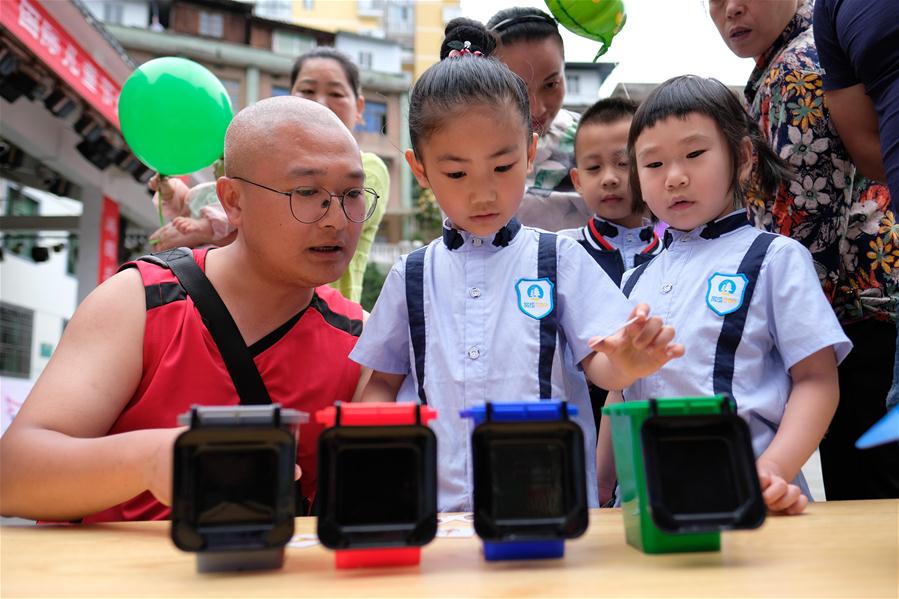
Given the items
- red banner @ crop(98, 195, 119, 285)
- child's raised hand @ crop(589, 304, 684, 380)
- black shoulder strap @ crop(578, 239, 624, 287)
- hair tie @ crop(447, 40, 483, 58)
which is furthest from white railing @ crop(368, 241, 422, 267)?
child's raised hand @ crop(589, 304, 684, 380)

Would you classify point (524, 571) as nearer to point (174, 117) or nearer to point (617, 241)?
point (617, 241)

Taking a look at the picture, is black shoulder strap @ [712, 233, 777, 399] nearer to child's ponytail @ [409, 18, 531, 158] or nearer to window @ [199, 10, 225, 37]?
child's ponytail @ [409, 18, 531, 158]

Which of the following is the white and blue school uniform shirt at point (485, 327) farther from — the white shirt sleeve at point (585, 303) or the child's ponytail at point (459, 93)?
the child's ponytail at point (459, 93)

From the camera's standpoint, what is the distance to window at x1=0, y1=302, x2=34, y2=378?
13.7 meters

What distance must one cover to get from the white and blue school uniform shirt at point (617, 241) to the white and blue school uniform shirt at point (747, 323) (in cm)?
62

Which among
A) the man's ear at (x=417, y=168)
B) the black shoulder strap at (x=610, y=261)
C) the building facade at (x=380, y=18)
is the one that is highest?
the building facade at (x=380, y=18)

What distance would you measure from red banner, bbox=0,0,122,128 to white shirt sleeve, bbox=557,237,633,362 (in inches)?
204

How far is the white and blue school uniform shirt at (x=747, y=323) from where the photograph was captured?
1.55 metres

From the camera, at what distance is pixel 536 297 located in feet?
5.47

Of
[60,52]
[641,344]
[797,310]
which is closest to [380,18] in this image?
[60,52]

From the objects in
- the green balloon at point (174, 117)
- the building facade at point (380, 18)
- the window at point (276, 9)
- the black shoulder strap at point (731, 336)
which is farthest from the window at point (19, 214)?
the window at point (276, 9)

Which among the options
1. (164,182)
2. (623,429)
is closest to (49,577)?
(623,429)

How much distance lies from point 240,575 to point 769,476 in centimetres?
81

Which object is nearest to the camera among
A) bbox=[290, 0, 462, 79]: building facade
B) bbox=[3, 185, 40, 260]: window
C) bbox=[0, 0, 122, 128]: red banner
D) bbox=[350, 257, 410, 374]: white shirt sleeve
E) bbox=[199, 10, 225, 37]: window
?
bbox=[350, 257, 410, 374]: white shirt sleeve
